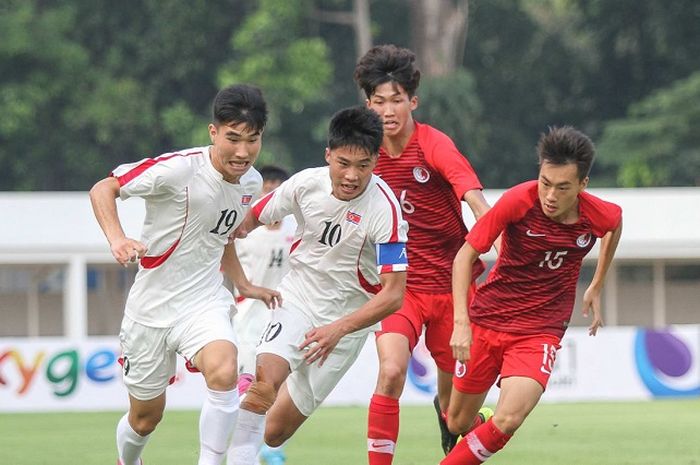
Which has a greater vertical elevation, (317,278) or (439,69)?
(439,69)

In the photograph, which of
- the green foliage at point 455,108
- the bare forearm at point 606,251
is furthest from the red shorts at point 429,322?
the green foliage at point 455,108

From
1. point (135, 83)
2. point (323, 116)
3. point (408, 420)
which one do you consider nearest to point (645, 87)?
point (323, 116)

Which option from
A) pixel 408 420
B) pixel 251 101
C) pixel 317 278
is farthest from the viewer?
pixel 408 420

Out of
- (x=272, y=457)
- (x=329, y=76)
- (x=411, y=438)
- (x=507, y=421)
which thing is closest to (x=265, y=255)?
(x=272, y=457)

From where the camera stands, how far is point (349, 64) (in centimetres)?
3722

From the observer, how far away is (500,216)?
7.60 metres

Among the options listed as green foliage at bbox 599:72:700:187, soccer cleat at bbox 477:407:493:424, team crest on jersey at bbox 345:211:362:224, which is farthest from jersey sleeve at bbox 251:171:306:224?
green foliage at bbox 599:72:700:187

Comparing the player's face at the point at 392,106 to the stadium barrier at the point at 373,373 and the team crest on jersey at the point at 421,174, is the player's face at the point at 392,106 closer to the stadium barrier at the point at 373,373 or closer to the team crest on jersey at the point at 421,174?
the team crest on jersey at the point at 421,174

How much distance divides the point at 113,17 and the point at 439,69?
8220mm

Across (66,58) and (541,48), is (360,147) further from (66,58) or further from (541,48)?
(541,48)

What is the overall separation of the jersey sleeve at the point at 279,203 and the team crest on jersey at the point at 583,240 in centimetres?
146

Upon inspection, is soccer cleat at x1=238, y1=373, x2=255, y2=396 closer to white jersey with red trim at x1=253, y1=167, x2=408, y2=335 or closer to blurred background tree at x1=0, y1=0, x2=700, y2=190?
white jersey with red trim at x1=253, y1=167, x2=408, y2=335

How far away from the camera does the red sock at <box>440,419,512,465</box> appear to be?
7531 mm

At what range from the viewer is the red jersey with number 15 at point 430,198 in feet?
27.3
